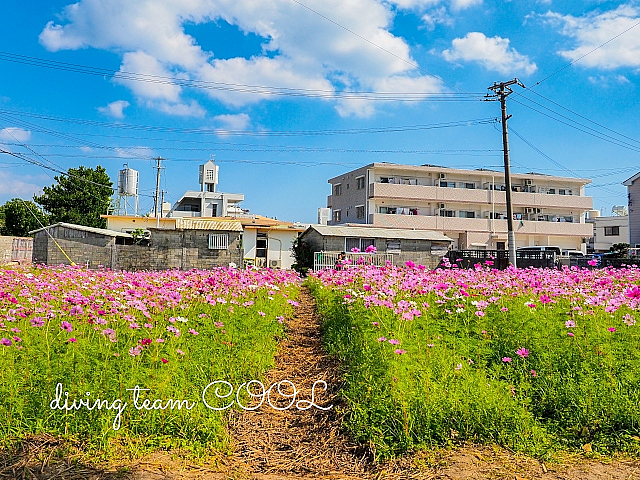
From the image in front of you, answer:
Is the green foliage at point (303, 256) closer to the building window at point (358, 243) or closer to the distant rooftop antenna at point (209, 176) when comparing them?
the building window at point (358, 243)

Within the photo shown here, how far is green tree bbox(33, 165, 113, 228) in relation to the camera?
1598 inches

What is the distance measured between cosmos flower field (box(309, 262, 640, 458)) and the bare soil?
0.14 meters

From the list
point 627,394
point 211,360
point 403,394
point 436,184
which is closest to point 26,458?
point 211,360

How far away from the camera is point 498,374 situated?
4.43 meters

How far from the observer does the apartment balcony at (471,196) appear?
42.7 metres

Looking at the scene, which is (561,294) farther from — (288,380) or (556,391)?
(288,380)

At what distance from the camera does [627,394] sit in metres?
3.99

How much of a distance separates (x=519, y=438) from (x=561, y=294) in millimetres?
3224

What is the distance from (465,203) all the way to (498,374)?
4261 centimetres

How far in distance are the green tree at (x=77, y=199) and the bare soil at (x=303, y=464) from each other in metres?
40.3

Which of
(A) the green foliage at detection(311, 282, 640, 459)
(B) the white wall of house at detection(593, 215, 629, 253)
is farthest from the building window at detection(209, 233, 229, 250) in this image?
(B) the white wall of house at detection(593, 215, 629, 253)

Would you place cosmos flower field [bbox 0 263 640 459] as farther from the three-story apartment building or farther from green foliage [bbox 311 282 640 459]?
the three-story apartment building

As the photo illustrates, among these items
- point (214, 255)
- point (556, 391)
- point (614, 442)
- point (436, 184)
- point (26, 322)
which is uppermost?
point (436, 184)

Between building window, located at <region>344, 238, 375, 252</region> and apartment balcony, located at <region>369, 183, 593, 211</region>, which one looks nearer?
building window, located at <region>344, 238, 375, 252</region>
